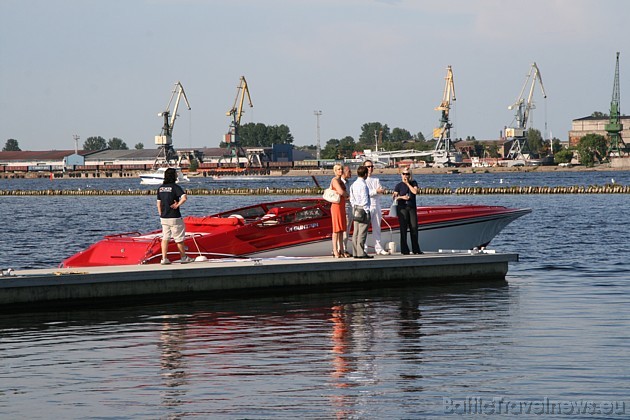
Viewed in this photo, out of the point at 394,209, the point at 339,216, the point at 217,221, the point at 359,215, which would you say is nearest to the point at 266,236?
the point at 217,221

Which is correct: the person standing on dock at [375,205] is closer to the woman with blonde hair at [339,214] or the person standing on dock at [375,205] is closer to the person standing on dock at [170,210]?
the woman with blonde hair at [339,214]

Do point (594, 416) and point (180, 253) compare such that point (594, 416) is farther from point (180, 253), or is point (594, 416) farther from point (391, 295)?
point (180, 253)

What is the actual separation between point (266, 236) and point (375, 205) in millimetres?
2471

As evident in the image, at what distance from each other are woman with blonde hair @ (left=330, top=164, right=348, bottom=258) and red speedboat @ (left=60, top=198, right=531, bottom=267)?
127cm

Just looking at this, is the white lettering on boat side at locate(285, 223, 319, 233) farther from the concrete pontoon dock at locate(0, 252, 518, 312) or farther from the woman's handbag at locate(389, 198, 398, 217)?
the woman's handbag at locate(389, 198, 398, 217)

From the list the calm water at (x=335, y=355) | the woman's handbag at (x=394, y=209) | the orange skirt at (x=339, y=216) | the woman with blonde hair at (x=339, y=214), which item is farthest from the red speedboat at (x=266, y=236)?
the calm water at (x=335, y=355)

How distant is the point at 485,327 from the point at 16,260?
59.3 ft

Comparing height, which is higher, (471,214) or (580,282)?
(471,214)

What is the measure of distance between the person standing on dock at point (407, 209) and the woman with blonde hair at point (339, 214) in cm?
155

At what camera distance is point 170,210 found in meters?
19.1

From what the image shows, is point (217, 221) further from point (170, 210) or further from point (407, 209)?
point (407, 209)

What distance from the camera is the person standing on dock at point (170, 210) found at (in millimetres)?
18953

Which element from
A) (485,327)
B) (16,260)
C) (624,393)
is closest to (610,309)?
(485,327)

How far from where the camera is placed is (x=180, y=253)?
65.4 feet
